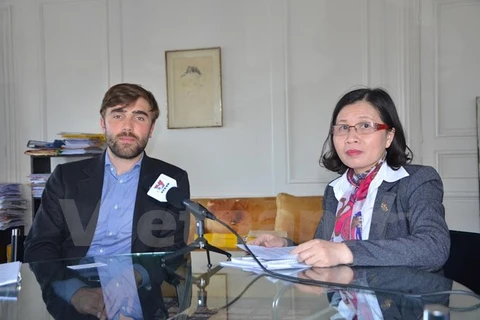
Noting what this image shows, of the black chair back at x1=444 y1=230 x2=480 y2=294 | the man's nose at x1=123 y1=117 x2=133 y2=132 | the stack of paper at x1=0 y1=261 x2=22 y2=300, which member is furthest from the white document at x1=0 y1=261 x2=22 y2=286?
the black chair back at x1=444 y1=230 x2=480 y2=294

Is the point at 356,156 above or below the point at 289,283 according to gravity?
above

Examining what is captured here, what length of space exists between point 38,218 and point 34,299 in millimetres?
919

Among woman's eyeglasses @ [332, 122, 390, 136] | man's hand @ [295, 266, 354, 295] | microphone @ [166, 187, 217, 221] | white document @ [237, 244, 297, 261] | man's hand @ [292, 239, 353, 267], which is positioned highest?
woman's eyeglasses @ [332, 122, 390, 136]

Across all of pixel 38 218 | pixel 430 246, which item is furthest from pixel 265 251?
pixel 38 218

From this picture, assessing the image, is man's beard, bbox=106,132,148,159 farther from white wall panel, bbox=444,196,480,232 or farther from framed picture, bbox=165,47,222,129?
white wall panel, bbox=444,196,480,232

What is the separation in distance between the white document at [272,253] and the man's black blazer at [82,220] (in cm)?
59

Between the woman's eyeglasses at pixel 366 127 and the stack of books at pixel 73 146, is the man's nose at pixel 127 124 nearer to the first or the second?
the woman's eyeglasses at pixel 366 127

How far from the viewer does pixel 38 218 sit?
210cm

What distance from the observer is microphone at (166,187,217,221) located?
4.55ft

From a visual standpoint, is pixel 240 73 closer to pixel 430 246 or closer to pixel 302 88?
pixel 302 88

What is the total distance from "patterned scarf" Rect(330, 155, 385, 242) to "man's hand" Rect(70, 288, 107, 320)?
0.87m

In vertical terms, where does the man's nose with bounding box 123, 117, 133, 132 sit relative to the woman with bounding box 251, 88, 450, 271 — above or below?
above

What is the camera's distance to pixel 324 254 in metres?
1.31

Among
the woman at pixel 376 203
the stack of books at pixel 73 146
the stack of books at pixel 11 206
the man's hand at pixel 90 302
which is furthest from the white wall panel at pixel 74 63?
the man's hand at pixel 90 302
